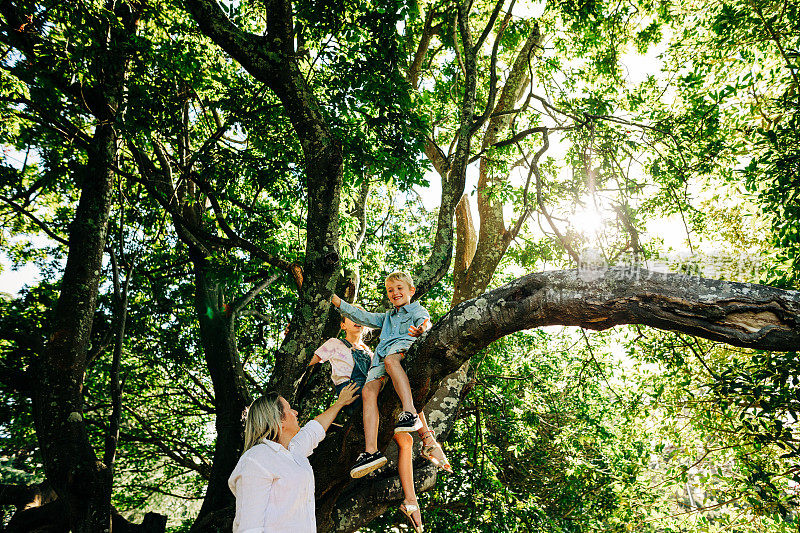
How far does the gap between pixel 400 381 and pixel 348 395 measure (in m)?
0.78

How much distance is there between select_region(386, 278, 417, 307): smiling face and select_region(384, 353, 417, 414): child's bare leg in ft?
2.61

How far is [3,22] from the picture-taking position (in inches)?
230

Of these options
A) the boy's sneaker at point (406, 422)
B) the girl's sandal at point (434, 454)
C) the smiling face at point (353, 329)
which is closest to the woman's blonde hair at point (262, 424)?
the boy's sneaker at point (406, 422)

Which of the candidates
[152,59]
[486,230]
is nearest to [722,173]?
[486,230]

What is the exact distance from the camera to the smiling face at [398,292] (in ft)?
14.4

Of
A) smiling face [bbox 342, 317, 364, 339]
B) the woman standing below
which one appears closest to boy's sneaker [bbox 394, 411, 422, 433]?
the woman standing below

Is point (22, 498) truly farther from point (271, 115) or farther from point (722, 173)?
point (722, 173)

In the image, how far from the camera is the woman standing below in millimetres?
2686

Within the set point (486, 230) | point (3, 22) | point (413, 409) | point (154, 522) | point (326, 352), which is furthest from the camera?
point (486, 230)

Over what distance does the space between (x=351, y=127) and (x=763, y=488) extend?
7387 millimetres

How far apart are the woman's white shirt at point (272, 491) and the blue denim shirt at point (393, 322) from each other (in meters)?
1.24

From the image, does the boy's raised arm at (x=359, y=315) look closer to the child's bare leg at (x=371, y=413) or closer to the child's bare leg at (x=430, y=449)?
the child's bare leg at (x=371, y=413)

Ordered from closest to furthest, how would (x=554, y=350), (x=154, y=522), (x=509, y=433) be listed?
(x=154, y=522) → (x=509, y=433) → (x=554, y=350)

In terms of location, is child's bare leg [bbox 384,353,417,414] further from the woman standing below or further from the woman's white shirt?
the woman's white shirt
